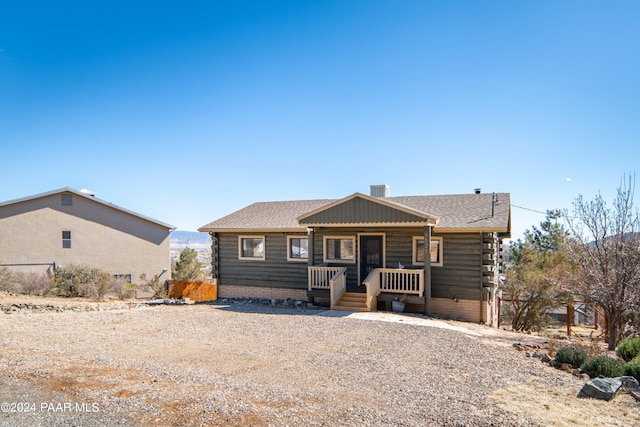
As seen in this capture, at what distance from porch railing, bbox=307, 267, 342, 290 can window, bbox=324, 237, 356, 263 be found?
111 centimetres

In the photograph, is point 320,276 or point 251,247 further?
point 251,247

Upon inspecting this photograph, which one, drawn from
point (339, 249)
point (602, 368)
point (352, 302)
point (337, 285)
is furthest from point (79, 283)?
point (602, 368)

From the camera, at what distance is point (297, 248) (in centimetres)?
1744

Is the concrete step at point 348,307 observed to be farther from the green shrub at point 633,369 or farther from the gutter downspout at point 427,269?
the green shrub at point 633,369

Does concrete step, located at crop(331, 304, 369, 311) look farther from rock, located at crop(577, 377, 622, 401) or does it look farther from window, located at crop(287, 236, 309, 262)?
rock, located at crop(577, 377, 622, 401)

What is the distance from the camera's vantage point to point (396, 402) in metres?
5.83

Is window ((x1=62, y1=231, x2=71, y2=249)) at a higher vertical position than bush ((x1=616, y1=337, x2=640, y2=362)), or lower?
higher

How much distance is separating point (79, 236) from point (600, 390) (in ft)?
81.8

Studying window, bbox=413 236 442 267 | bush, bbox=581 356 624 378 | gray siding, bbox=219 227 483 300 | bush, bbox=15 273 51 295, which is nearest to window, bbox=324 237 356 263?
gray siding, bbox=219 227 483 300

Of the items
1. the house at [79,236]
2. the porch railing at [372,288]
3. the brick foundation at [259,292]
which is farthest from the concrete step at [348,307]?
the house at [79,236]

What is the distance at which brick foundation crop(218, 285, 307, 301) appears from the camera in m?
17.2

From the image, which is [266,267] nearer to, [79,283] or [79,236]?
[79,283]

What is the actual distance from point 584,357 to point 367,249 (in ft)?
28.4

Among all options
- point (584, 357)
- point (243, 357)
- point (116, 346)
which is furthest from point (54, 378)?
point (584, 357)
